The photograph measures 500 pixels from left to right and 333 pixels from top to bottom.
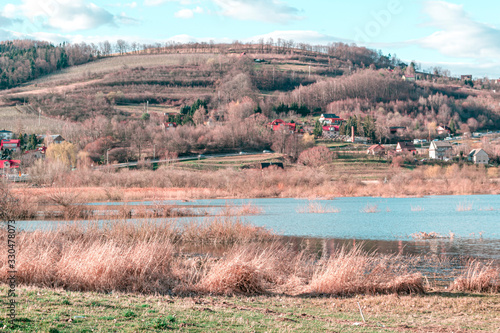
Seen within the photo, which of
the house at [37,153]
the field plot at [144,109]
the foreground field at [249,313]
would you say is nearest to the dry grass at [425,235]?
the foreground field at [249,313]

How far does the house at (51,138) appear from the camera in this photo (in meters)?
109

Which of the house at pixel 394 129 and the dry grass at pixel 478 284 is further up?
the house at pixel 394 129

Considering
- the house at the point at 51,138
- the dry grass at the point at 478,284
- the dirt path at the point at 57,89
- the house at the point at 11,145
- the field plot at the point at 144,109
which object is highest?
the dirt path at the point at 57,89

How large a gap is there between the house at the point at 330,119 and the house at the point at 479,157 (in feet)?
166

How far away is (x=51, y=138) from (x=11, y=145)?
8354mm

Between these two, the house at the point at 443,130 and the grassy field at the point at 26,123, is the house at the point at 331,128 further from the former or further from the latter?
the grassy field at the point at 26,123

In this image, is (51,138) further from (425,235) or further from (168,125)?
(425,235)

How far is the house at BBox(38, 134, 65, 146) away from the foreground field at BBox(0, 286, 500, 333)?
103m

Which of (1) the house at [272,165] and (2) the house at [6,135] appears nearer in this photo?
(1) the house at [272,165]

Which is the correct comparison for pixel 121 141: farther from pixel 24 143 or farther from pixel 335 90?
pixel 335 90

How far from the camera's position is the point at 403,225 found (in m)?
37.8

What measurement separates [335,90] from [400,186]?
131 meters

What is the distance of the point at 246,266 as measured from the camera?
16.0 metres

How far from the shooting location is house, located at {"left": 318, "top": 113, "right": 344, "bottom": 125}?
15821 cm
